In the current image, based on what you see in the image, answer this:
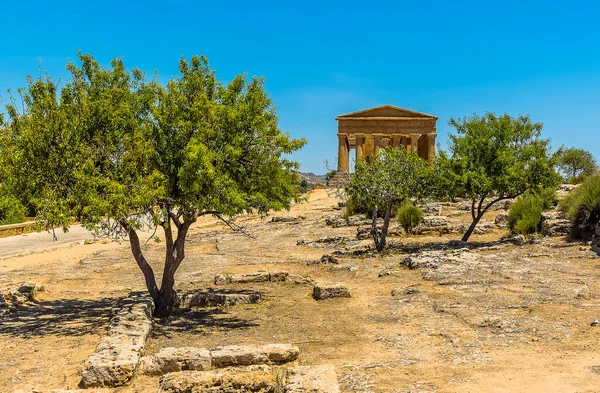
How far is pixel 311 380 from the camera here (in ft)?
21.7

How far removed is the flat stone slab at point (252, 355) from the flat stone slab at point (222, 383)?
109cm

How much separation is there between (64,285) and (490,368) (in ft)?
46.2

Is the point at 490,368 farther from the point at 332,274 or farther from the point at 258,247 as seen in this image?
the point at 258,247

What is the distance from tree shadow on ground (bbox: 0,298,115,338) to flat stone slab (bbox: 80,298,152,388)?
89cm

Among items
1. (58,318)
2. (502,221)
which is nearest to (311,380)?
(58,318)

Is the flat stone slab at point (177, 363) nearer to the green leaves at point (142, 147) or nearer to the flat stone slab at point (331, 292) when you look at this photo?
the green leaves at point (142, 147)

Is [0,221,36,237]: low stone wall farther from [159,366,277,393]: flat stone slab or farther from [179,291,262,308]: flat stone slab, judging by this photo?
[159,366,277,393]: flat stone slab

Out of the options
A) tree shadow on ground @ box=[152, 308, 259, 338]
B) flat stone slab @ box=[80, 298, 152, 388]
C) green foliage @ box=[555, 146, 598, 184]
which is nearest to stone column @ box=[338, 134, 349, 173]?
green foliage @ box=[555, 146, 598, 184]

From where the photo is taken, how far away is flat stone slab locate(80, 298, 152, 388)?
755 centimetres

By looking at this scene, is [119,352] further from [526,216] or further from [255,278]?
[526,216]

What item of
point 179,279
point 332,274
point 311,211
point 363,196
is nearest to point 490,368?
point 332,274

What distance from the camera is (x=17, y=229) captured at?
1334 inches

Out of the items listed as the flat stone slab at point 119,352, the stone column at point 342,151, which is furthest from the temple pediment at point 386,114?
the flat stone slab at point 119,352

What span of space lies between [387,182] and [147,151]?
38.0 ft
